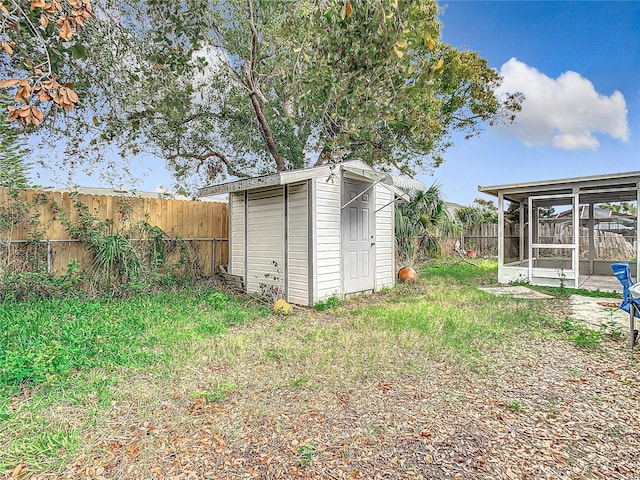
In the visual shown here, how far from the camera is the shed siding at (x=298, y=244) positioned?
593 centimetres

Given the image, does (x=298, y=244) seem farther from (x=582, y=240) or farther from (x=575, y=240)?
(x=582, y=240)

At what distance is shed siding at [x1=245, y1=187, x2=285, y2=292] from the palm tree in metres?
4.97

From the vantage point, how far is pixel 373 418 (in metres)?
2.38

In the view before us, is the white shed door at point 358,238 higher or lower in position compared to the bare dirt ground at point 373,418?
higher

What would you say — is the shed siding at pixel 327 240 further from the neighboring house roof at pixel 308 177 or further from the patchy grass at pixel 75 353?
the patchy grass at pixel 75 353

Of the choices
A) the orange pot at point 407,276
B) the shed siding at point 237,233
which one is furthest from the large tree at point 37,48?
the orange pot at point 407,276

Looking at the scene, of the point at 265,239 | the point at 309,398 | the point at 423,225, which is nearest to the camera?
the point at 309,398

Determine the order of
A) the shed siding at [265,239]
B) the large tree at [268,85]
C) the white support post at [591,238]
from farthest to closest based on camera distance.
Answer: the white support post at [591,238], the shed siding at [265,239], the large tree at [268,85]

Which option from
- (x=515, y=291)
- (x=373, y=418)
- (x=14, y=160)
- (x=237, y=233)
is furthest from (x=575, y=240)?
(x=14, y=160)

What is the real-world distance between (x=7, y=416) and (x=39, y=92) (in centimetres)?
221

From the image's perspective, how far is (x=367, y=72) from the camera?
3.91 metres

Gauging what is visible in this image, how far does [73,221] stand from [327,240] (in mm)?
4514

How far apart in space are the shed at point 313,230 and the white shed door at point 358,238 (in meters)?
0.02

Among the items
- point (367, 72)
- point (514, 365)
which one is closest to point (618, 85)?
point (367, 72)
